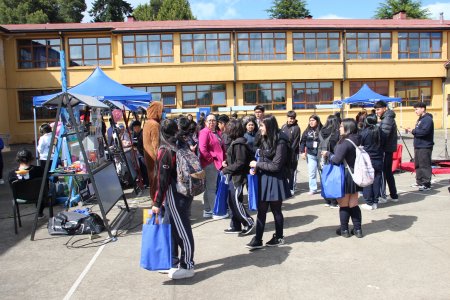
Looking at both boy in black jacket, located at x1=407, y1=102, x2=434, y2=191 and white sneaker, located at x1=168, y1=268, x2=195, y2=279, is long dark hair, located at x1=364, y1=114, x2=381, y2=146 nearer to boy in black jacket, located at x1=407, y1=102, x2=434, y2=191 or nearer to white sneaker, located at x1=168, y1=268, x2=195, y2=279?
boy in black jacket, located at x1=407, y1=102, x2=434, y2=191

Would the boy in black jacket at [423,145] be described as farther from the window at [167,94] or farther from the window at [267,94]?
the window at [167,94]

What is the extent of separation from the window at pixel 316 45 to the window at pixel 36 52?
53.1ft

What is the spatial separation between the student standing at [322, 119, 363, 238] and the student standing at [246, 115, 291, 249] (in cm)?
95

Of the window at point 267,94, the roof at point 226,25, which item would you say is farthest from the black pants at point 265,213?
the roof at point 226,25

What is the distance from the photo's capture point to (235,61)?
27812mm

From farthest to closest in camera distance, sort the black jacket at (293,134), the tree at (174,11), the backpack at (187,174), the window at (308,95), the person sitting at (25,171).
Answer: the tree at (174,11), the window at (308,95), the black jacket at (293,134), the person sitting at (25,171), the backpack at (187,174)

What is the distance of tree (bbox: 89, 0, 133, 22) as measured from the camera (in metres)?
51.5

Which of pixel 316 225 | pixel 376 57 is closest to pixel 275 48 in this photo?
pixel 376 57

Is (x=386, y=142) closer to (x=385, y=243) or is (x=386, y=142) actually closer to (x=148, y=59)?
(x=385, y=243)

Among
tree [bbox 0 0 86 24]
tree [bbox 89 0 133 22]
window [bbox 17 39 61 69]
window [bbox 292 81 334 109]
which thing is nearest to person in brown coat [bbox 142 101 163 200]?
window [bbox 292 81 334 109]

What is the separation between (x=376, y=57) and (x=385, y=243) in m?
26.5

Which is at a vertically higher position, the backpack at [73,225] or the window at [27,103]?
the window at [27,103]

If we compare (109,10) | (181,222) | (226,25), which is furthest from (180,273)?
(109,10)

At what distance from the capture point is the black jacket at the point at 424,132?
873cm
